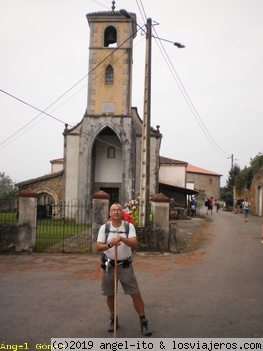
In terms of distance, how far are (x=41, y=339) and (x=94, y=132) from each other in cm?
1765

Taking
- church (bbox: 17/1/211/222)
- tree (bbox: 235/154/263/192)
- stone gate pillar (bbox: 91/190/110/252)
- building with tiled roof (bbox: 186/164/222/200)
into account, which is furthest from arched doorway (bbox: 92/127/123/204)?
building with tiled roof (bbox: 186/164/222/200)

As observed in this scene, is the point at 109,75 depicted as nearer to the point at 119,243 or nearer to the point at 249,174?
the point at 249,174

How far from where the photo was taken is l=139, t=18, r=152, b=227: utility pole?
426 inches

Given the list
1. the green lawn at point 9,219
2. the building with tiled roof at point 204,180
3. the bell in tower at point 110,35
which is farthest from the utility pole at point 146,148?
the building with tiled roof at point 204,180

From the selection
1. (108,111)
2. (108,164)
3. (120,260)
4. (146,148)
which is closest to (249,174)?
(108,164)

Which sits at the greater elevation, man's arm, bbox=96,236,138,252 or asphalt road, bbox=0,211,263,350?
man's arm, bbox=96,236,138,252

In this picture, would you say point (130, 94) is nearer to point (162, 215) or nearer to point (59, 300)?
point (162, 215)

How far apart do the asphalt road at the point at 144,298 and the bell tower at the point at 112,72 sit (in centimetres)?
1330

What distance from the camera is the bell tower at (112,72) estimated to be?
21.1 m

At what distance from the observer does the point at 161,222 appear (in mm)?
10523

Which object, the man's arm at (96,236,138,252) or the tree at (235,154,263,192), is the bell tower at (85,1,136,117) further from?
the man's arm at (96,236,138,252)

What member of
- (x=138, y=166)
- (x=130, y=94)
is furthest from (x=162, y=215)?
(x=130, y=94)

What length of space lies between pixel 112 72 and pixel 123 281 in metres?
19.0

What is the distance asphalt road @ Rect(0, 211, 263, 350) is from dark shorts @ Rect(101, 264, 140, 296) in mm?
542
